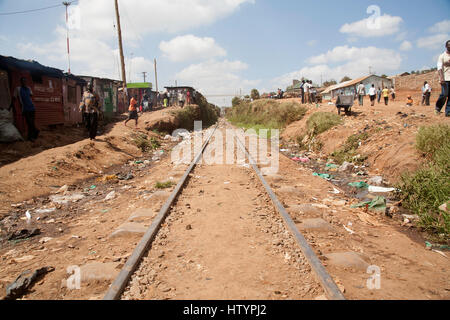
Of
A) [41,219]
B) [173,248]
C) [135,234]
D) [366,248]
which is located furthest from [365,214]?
[41,219]

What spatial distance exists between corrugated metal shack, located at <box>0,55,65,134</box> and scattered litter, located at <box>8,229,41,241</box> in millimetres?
7065

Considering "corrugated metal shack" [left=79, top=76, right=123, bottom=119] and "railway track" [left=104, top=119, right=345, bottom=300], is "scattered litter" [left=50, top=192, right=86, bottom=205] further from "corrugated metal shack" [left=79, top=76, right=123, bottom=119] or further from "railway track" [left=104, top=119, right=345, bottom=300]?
"corrugated metal shack" [left=79, top=76, right=123, bottom=119]

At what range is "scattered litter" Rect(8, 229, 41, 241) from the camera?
3.85 metres

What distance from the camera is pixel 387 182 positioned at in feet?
19.1

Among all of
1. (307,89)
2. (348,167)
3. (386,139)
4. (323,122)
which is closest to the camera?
(348,167)

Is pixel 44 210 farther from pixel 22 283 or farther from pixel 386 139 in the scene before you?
pixel 386 139

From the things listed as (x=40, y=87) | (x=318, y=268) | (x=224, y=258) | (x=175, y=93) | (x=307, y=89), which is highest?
(x=175, y=93)

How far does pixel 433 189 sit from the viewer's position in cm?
409

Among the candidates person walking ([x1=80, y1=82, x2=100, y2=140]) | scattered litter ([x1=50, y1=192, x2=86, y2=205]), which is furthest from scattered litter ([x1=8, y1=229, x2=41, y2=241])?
person walking ([x1=80, y1=82, x2=100, y2=140])

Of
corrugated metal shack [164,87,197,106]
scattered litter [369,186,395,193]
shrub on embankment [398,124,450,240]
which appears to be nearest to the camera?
shrub on embankment [398,124,450,240]

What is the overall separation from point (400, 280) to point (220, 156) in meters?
6.78

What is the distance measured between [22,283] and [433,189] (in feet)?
16.5

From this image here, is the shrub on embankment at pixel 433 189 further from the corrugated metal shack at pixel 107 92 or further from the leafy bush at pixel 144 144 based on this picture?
the corrugated metal shack at pixel 107 92

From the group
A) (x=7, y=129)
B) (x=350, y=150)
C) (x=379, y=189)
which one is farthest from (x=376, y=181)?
(x=7, y=129)
